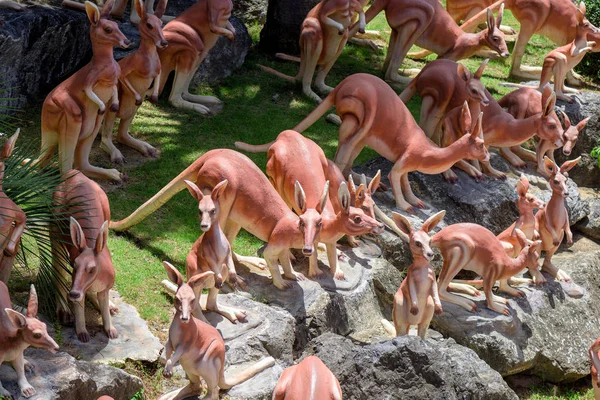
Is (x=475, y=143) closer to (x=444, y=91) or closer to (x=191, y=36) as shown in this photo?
(x=444, y=91)

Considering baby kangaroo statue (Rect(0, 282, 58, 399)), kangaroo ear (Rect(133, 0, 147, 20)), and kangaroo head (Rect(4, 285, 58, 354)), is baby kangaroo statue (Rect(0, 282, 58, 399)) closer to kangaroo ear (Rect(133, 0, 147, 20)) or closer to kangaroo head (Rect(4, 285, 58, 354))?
kangaroo head (Rect(4, 285, 58, 354))

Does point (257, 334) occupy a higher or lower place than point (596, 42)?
lower

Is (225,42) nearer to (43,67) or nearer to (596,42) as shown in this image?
(43,67)

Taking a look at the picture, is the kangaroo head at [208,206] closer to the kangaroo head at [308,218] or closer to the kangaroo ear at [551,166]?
the kangaroo head at [308,218]

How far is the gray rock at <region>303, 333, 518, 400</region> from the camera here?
709 centimetres

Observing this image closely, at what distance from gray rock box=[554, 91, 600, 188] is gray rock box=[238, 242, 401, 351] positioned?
15.5 ft

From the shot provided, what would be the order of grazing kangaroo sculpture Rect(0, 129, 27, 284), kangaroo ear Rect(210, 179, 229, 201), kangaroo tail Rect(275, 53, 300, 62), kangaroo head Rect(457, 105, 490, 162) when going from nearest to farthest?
1. grazing kangaroo sculpture Rect(0, 129, 27, 284)
2. kangaroo ear Rect(210, 179, 229, 201)
3. kangaroo head Rect(457, 105, 490, 162)
4. kangaroo tail Rect(275, 53, 300, 62)

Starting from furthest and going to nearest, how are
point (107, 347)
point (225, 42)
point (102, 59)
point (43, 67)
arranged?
point (225, 42) < point (43, 67) < point (102, 59) < point (107, 347)

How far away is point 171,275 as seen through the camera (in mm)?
6641

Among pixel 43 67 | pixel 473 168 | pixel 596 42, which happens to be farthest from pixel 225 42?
pixel 596 42

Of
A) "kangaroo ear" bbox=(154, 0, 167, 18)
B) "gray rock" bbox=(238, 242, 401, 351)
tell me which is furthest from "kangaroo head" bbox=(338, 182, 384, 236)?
"kangaroo ear" bbox=(154, 0, 167, 18)

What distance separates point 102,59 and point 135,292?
2.32 m

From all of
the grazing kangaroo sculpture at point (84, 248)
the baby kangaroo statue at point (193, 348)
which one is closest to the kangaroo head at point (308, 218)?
the baby kangaroo statue at point (193, 348)

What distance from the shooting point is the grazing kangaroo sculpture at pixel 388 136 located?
961 cm
